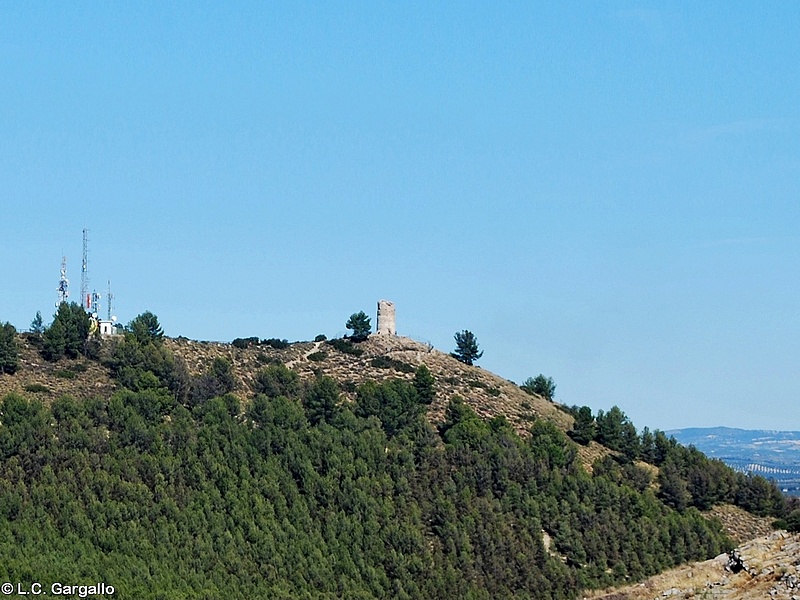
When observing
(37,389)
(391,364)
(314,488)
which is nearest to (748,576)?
(314,488)

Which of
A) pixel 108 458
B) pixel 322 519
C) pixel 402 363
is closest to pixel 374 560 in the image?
A: pixel 322 519

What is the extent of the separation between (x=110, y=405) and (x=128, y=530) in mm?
16634

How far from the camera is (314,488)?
9288 centimetres

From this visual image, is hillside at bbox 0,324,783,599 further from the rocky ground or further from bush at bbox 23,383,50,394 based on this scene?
the rocky ground

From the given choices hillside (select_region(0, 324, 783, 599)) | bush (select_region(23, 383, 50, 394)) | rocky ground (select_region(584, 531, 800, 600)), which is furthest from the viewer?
bush (select_region(23, 383, 50, 394))

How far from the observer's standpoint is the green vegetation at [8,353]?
4176 inches

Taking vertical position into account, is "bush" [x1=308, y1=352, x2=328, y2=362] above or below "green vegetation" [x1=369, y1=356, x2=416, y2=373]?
above

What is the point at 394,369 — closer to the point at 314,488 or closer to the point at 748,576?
the point at 314,488

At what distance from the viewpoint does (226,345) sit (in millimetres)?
123062

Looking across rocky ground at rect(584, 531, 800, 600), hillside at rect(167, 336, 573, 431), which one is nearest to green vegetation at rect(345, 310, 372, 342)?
hillside at rect(167, 336, 573, 431)

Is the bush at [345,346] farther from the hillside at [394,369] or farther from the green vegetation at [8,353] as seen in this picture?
the green vegetation at [8,353]

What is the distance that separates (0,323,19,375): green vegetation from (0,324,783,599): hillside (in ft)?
3.82

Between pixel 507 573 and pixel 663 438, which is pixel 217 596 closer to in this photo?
pixel 507 573

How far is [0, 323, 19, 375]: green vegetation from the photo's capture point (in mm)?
106062
